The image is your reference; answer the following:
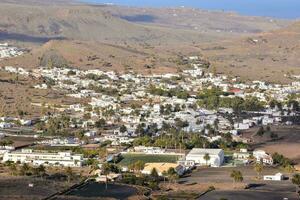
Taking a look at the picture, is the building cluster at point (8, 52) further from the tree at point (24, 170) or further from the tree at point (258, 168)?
the tree at point (258, 168)

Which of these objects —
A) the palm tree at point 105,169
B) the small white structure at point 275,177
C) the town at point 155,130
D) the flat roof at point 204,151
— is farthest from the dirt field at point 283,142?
the palm tree at point 105,169

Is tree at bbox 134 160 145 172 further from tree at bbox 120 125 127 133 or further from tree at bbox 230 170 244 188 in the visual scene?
tree at bbox 120 125 127 133

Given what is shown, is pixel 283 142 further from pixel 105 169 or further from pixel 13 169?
pixel 13 169

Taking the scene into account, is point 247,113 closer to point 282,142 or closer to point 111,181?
point 282,142

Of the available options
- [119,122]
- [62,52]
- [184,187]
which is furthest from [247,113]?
[62,52]

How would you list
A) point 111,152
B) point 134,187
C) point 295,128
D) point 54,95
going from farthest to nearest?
point 54,95 < point 295,128 < point 111,152 < point 134,187

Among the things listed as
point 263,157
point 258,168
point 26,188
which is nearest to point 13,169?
point 26,188
